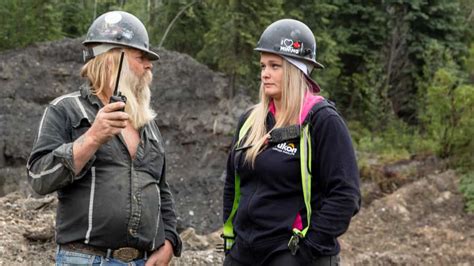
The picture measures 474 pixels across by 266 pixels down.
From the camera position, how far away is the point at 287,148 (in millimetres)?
3555

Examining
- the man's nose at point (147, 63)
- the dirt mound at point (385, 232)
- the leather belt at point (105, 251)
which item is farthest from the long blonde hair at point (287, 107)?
the dirt mound at point (385, 232)

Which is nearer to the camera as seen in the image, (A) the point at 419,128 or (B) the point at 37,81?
(B) the point at 37,81

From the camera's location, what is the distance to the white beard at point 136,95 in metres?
3.59

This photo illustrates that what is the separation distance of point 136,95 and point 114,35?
33 cm

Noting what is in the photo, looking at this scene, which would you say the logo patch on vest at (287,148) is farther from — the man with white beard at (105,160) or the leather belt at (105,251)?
the leather belt at (105,251)

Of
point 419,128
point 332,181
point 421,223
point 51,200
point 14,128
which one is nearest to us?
point 332,181

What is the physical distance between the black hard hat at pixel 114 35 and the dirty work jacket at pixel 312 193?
86 centimetres

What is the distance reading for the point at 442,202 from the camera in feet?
44.8

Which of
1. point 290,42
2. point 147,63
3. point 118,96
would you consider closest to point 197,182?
point 147,63

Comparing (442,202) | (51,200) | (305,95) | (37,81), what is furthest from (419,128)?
(305,95)

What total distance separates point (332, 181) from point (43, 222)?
511 centimetres

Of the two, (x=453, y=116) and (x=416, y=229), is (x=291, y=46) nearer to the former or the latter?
(x=416, y=229)

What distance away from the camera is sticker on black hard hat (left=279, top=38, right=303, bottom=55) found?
367 centimetres

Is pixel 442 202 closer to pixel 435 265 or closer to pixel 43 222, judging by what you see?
pixel 435 265
